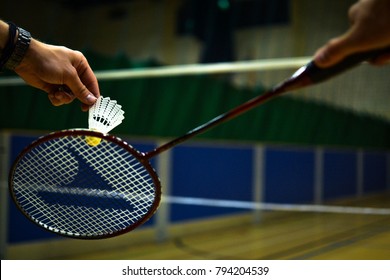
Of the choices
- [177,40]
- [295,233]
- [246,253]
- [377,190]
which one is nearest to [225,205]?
[295,233]

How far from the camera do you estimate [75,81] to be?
69cm

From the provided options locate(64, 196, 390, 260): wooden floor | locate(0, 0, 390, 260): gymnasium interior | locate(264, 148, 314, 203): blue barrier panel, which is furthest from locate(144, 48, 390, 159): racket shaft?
locate(264, 148, 314, 203): blue barrier panel

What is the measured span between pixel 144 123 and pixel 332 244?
1152 mm

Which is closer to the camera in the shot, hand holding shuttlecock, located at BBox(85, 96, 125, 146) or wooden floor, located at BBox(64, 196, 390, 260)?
hand holding shuttlecock, located at BBox(85, 96, 125, 146)

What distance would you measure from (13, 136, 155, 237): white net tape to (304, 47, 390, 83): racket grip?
313mm

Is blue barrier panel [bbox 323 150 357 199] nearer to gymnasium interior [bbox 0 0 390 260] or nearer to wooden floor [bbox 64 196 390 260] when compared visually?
gymnasium interior [bbox 0 0 390 260]

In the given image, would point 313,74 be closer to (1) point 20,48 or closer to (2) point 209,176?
(1) point 20,48

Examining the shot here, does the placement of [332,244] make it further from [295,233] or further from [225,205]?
[225,205]

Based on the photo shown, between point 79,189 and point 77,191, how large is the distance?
0.04 ft

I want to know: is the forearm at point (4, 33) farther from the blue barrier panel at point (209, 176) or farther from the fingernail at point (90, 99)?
the blue barrier panel at point (209, 176)

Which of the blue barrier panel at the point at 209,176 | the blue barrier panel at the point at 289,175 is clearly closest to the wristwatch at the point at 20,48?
the blue barrier panel at the point at 209,176

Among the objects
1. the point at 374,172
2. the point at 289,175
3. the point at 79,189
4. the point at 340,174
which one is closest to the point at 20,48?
the point at 79,189

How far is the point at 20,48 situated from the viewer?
67 cm

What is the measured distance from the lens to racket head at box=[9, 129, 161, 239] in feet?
2.41
